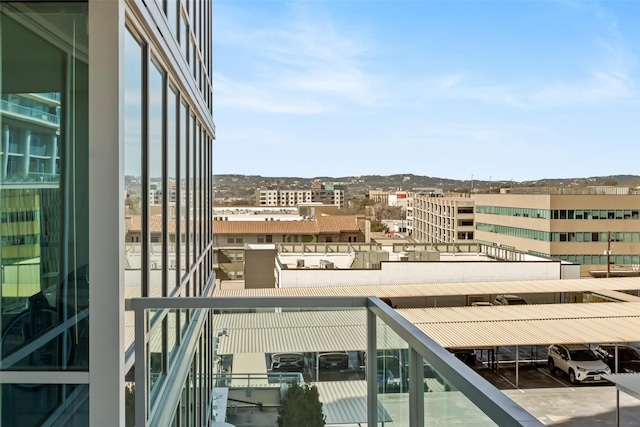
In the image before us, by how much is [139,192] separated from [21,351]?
3.35 feet

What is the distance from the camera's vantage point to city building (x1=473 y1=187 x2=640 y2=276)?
43.5 m

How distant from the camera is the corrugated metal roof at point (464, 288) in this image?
1890 cm

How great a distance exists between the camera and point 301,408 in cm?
285

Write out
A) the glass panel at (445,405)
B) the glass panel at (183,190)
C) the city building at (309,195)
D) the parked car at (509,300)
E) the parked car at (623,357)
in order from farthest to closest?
the city building at (309,195)
the parked car at (509,300)
the parked car at (623,357)
the glass panel at (183,190)
the glass panel at (445,405)

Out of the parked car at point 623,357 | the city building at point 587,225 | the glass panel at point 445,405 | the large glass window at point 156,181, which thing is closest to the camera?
the glass panel at point 445,405

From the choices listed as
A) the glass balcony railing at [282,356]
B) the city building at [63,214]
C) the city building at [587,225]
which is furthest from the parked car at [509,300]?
the city building at [587,225]

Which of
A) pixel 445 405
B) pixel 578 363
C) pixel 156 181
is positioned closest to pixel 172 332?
pixel 156 181

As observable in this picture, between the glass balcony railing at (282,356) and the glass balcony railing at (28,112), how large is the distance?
77 centimetres

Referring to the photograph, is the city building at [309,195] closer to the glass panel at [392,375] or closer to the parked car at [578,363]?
the parked car at [578,363]

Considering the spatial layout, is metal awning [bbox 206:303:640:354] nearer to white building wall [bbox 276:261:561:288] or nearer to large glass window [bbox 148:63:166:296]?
large glass window [bbox 148:63:166:296]

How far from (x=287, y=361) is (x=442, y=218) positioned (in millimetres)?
63459

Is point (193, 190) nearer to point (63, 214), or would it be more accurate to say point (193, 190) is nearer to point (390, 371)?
point (63, 214)

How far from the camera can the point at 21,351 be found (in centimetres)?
208

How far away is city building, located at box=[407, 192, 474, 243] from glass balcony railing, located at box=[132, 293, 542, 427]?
193 ft
